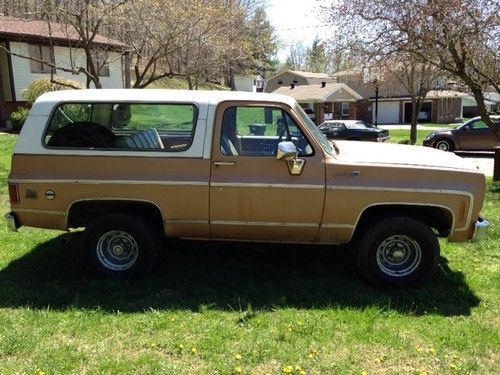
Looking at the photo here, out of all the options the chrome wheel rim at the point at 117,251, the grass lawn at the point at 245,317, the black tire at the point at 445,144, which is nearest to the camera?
the grass lawn at the point at 245,317

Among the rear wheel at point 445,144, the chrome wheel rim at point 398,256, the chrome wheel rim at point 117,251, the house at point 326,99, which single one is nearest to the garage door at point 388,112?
the house at point 326,99

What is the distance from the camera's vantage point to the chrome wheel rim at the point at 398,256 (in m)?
4.98

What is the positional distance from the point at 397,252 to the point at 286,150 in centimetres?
154

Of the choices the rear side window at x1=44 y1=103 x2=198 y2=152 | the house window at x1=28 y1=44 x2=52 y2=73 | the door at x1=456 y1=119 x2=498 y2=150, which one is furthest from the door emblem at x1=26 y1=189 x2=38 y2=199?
the house window at x1=28 y1=44 x2=52 y2=73

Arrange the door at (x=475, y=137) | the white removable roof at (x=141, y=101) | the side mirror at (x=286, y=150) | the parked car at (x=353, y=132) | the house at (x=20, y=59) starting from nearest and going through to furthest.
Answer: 1. the side mirror at (x=286, y=150)
2. the white removable roof at (x=141, y=101)
3. the door at (x=475, y=137)
4. the parked car at (x=353, y=132)
5. the house at (x=20, y=59)

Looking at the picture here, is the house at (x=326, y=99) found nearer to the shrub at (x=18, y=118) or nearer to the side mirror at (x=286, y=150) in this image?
the shrub at (x=18, y=118)

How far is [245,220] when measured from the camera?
195 inches

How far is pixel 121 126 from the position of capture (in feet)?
17.5

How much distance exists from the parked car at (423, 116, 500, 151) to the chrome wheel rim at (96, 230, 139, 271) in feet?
57.1

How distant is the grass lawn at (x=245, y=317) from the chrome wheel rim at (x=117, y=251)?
0.63 ft

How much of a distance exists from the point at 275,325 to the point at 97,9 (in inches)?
406

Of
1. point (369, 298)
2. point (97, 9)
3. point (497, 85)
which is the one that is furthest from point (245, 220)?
point (97, 9)

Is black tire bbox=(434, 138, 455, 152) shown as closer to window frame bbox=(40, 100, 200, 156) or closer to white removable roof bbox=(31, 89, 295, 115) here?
white removable roof bbox=(31, 89, 295, 115)

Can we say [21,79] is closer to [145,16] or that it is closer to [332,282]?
[145,16]
